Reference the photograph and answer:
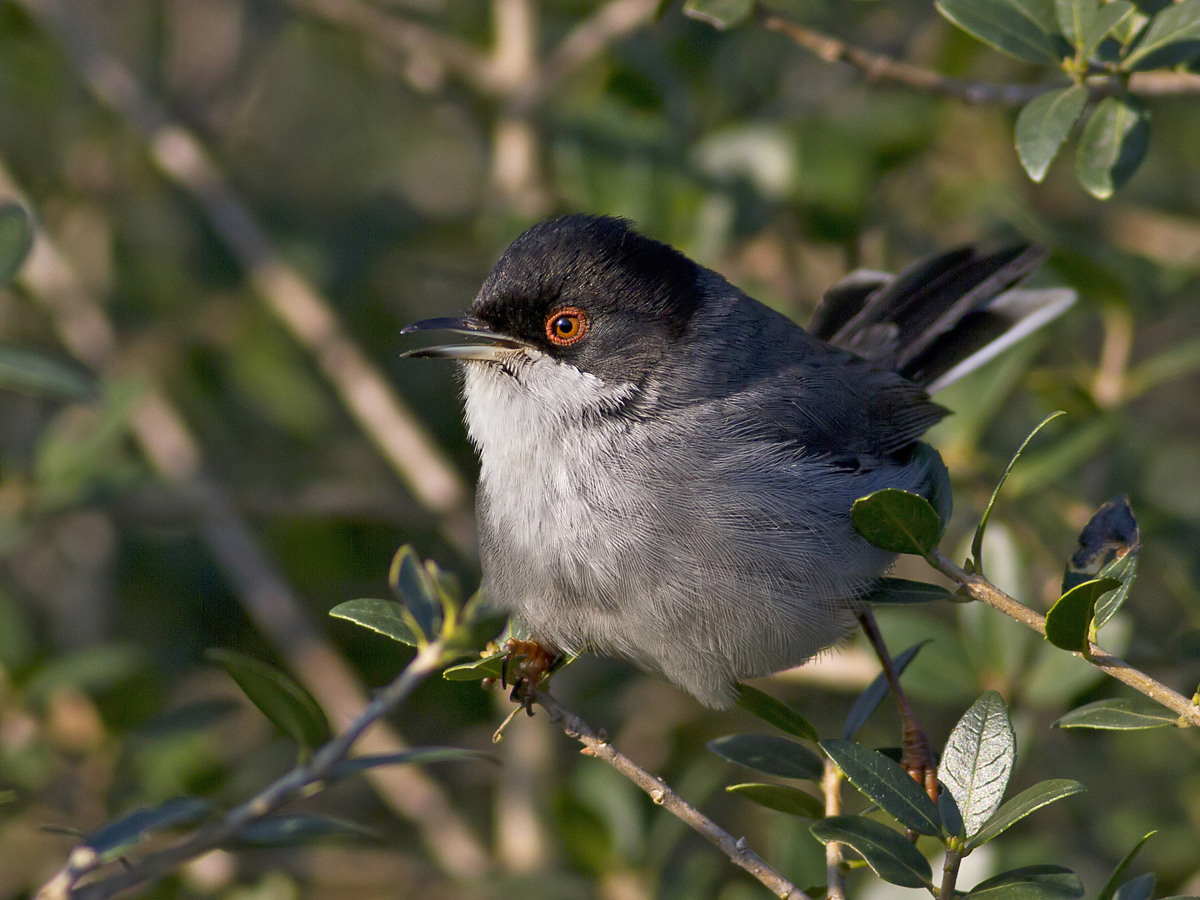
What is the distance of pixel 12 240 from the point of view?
8.76ft

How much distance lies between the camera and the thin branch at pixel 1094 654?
2.14 meters

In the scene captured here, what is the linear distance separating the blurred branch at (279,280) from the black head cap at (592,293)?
1.62 meters

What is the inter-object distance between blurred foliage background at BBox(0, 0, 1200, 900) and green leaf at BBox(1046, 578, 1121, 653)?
1189mm

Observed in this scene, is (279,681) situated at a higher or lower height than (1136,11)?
lower

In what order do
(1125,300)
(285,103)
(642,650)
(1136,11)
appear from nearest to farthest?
1. (1136,11)
2. (642,650)
3. (1125,300)
4. (285,103)

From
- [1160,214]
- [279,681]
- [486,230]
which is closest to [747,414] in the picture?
[279,681]

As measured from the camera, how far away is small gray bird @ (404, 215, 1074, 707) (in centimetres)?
297

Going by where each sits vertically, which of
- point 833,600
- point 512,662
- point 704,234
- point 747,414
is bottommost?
point 512,662

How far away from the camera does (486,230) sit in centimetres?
510

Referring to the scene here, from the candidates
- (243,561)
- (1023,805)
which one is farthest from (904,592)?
Result: (243,561)

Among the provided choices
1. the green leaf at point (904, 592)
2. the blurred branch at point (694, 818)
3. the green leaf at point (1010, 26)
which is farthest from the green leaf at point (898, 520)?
the green leaf at point (1010, 26)

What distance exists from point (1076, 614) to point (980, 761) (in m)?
0.36

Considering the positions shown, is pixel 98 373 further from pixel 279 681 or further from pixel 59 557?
pixel 279 681

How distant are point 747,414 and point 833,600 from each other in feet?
1.95
